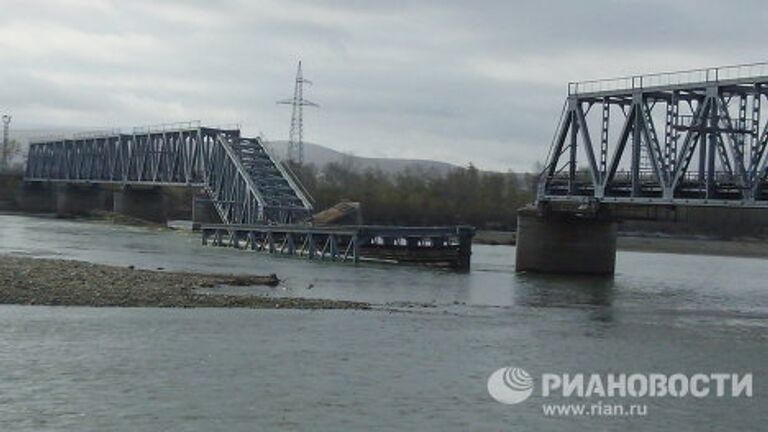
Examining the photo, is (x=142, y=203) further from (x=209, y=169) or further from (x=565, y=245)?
(x=565, y=245)

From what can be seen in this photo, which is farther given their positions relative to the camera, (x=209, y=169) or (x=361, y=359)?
(x=209, y=169)

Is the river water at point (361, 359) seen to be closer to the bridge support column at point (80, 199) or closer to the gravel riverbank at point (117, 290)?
the gravel riverbank at point (117, 290)

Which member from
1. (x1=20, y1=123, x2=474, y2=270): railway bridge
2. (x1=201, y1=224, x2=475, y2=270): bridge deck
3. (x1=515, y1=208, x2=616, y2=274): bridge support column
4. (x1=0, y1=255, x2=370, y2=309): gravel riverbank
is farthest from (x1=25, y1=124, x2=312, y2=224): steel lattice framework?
(x1=0, y1=255, x2=370, y2=309): gravel riverbank

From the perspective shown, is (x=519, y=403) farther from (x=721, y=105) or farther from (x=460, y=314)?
(x=721, y=105)

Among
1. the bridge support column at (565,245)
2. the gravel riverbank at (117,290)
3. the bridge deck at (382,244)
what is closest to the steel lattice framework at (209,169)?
the bridge deck at (382,244)

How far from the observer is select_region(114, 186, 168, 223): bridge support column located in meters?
164

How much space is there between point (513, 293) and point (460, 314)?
14.8 metres

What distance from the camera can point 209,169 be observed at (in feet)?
430

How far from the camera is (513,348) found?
32875 mm

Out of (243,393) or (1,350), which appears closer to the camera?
(243,393)

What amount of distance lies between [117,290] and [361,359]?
1801 cm

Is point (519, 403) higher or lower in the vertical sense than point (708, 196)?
lower

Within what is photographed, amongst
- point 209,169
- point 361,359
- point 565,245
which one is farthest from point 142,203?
point 361,359

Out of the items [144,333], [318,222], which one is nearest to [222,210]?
[318,222]
